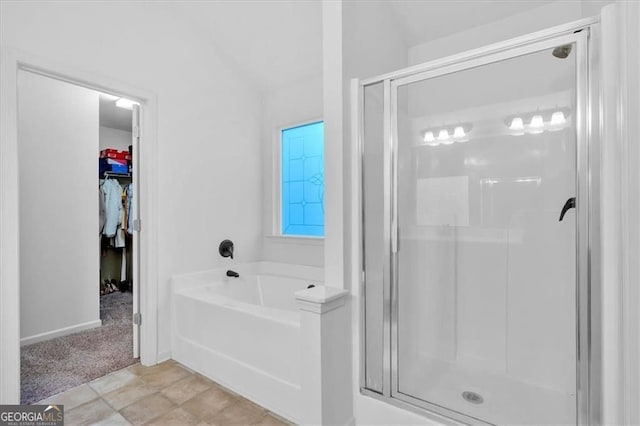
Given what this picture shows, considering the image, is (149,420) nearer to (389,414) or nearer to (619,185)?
(389,414)

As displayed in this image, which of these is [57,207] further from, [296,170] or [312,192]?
[312,192]

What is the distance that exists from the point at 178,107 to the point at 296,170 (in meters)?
1.24

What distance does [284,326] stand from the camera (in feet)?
6.26

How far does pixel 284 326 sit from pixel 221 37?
2.58m

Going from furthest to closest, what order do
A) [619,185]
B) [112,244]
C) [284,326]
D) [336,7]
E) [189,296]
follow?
[112,244], [189,296], [284,326], [336,7], [619,185]

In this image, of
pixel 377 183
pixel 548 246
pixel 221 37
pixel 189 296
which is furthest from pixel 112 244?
pixel 548 246

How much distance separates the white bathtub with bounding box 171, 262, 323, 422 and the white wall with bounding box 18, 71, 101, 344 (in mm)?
1381

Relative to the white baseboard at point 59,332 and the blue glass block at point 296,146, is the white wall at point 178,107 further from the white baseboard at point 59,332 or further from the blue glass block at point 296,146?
the white baseboard at point 59,332

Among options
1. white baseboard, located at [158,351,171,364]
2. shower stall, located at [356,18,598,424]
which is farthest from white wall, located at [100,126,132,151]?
shower stall, located at [356,18,598,424]

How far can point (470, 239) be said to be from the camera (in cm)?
192

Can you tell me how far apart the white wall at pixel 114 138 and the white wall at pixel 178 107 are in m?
3.04

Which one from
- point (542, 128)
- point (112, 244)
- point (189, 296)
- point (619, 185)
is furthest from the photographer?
point (112, 244)

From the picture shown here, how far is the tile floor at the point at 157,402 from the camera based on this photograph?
1877mm

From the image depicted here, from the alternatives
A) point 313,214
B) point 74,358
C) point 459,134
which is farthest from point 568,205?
point 74,358
